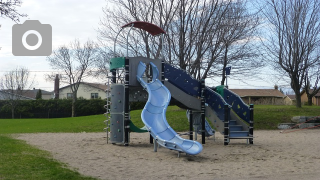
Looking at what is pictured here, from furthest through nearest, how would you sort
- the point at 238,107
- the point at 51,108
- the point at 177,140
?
the point at 51,108 < the point at 238,107 < the point at 177,140

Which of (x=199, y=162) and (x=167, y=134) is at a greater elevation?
(x=167, y=134)

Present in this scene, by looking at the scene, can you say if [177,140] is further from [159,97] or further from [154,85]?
[154,85]

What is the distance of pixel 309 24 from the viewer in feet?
87.7

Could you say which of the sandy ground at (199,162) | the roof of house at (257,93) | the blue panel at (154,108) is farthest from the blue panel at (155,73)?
the roof of house at (257,93)

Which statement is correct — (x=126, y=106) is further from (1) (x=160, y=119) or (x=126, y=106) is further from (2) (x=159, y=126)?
(2) (x=159, y=126)

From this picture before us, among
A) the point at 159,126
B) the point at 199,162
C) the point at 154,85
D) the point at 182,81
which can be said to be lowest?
the point at 199,162

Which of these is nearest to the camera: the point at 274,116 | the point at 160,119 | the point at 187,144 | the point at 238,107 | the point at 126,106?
the point at 187,144

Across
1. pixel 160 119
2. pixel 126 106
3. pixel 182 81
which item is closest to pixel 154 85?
pixel 126 106

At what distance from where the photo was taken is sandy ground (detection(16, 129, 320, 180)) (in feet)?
28.0

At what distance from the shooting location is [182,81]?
1496 centimetres

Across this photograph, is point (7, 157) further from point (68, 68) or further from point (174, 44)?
point (68, 68)

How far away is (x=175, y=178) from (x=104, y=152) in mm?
4719

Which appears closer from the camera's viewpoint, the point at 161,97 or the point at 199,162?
the point at 199,162

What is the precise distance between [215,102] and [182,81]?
1562mm
